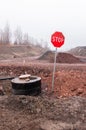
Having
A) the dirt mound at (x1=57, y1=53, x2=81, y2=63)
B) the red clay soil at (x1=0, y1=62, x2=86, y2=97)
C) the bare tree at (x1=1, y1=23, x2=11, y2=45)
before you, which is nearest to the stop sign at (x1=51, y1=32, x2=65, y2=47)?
the red clay soil at (x1=0, y1=62, x2=86, y2=97)

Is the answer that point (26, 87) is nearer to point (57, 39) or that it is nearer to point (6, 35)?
point (57, 39)

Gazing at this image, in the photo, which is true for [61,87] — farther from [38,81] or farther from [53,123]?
[53,123]

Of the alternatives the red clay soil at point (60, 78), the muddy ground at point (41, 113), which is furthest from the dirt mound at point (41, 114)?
the red clay soil at point (60, 78)

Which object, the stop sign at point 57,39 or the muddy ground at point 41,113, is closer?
the muddy ground at point 41,113

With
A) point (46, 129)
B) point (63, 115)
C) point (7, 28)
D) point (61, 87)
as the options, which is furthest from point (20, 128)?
point (7, 28)

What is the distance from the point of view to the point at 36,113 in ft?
33.2

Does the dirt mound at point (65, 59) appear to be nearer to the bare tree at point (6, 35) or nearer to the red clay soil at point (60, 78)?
the red clay soil at point (60, 78)

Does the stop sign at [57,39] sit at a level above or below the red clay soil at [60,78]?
above

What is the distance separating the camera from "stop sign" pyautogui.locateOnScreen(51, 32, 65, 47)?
13.8 meters

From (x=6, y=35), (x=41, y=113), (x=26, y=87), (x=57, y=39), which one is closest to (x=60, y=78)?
(x=57, y=39)

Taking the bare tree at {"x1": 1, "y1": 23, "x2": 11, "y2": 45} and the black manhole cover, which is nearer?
the black manhole cover

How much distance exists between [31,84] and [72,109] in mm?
3369

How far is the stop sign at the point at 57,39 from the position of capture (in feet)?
45.1

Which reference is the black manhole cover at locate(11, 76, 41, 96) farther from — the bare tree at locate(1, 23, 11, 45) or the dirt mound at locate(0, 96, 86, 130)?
the bare tree at locate(1, 23, 11, 45)
